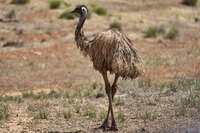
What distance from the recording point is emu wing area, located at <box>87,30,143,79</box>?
30.0ft

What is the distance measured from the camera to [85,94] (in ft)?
43.8

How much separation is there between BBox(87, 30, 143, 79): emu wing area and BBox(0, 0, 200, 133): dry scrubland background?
1.16 meters

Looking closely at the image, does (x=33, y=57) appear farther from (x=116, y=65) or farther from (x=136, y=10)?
→ (x=136, y=10)

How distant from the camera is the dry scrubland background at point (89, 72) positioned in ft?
33.9

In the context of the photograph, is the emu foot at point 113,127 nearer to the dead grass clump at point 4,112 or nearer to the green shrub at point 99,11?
the dead grass clump at point 4,112

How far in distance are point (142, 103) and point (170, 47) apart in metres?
13.1

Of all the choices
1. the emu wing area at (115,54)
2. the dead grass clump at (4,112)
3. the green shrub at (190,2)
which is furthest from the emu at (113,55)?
the green shrub at (190,2)

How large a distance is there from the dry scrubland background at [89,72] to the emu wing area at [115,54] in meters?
1.16

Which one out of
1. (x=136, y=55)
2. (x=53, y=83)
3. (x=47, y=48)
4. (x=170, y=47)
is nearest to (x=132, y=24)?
(x=170, y=47)

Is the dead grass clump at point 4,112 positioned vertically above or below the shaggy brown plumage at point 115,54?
below

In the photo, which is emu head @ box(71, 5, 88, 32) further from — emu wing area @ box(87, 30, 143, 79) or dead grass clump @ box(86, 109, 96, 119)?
dead grass clump @ box(86, 109, 96, 119)

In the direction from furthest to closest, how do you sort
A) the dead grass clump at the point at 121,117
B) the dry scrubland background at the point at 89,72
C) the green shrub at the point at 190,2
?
the green shrub at the point at 190,2 → the dry scrubland background at the point at 89,72 → the dead grass clump at the point at 121,117

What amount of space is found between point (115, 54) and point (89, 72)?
9511mm

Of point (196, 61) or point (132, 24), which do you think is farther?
point (132, 24)
